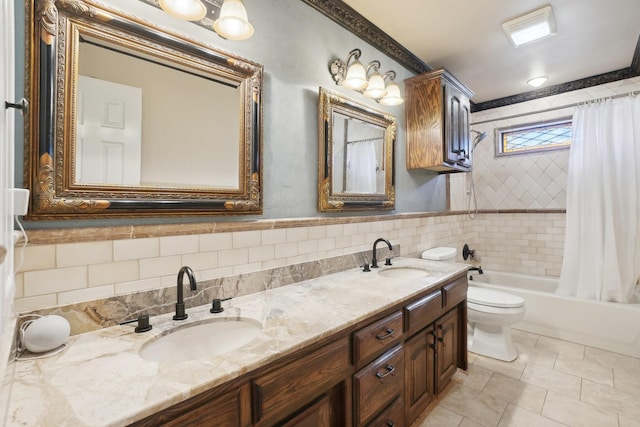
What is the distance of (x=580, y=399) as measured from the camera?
6.16ft

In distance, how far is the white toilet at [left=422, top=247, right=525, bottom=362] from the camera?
228 cm

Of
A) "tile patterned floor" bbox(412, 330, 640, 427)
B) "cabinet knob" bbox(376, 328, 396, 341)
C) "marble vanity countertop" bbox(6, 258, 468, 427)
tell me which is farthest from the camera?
"tile patterned floor" bbox(412, 330, 640, 427)

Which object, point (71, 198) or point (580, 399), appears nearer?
point (71, 198)

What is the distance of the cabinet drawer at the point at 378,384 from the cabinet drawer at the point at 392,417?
0.10 feet

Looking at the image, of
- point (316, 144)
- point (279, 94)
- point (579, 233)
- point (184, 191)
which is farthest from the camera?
point (579, 233)

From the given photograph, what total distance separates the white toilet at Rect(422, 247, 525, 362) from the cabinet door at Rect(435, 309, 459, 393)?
456 mm

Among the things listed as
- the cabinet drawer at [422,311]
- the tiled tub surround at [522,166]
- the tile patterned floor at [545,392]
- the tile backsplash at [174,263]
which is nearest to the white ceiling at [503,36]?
the tiled tub surround at [522,166]

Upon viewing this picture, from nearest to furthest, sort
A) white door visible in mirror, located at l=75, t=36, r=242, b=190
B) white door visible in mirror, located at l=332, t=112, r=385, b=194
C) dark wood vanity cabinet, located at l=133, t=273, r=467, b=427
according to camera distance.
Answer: dark wood vanity cabinet, located at l=133, t=273, r=467, b=427, white door visible in mirror, located at l=75, t=36, r=242, b=190, white door visible in mirror, located at l=332, t=112, r=385, b=194

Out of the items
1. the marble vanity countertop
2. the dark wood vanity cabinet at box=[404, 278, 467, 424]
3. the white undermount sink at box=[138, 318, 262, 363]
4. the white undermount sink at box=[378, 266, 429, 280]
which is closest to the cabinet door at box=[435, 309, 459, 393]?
the dark wood vanity cabinet at box=[404, 278, 467, 424]

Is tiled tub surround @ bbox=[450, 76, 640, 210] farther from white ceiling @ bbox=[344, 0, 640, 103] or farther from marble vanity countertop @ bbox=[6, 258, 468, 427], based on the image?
marble vanity countertop @ bbox=[6, 258, 468, 427]

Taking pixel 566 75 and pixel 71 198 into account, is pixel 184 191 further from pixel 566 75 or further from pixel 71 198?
pixel 566 75

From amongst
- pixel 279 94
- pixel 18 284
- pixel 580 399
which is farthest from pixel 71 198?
pixel 580 399

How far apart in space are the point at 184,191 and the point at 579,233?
347 cm

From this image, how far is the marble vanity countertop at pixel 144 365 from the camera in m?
0.61
